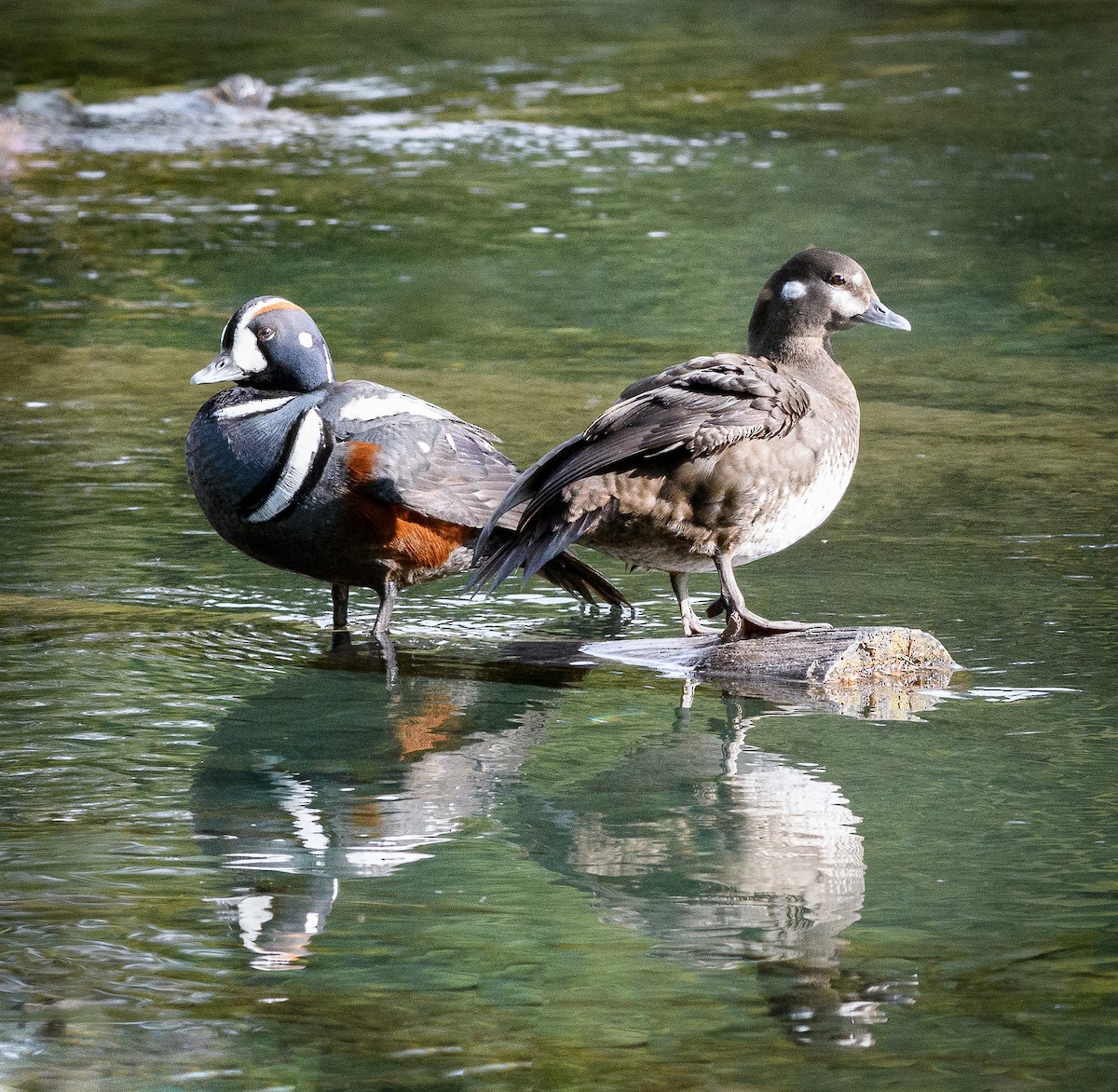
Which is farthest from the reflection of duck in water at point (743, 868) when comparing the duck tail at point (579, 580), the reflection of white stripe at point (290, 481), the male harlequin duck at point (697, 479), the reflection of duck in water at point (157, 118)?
the reflection of duck in water at point (157, 118)

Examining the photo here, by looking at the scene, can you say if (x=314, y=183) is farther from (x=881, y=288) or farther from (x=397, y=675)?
(x=397, y=675)

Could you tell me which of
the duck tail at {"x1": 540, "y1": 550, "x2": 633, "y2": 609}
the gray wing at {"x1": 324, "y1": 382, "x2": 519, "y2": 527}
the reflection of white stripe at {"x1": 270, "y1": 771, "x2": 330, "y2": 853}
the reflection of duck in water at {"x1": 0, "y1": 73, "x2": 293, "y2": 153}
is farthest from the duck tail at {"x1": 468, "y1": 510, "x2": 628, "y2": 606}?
the reflection of duck in water at {"x1": 0, "y1": 73, "x2": 293, "y2": 153}

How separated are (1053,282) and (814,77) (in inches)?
266

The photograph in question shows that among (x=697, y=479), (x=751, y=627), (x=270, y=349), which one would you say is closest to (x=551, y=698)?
(x=751, y=627)

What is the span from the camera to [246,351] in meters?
6.23

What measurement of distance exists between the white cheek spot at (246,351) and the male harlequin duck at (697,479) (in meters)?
0.93

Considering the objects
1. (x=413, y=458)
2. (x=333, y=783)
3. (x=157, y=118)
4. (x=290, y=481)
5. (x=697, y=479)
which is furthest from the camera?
(x=157, y=118)

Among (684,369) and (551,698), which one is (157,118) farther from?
(551,698)

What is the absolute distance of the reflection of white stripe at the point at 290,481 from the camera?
6.02 meters

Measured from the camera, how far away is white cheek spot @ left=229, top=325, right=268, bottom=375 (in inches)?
244

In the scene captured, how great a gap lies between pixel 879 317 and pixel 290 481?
2.00 m

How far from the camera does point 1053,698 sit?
5.72 metres

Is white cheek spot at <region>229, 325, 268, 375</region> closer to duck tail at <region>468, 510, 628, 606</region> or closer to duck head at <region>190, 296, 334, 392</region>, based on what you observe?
duck head at <region>190, 296, 334, 392</region>

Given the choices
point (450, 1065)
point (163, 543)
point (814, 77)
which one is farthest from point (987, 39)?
point (450, 1065)
